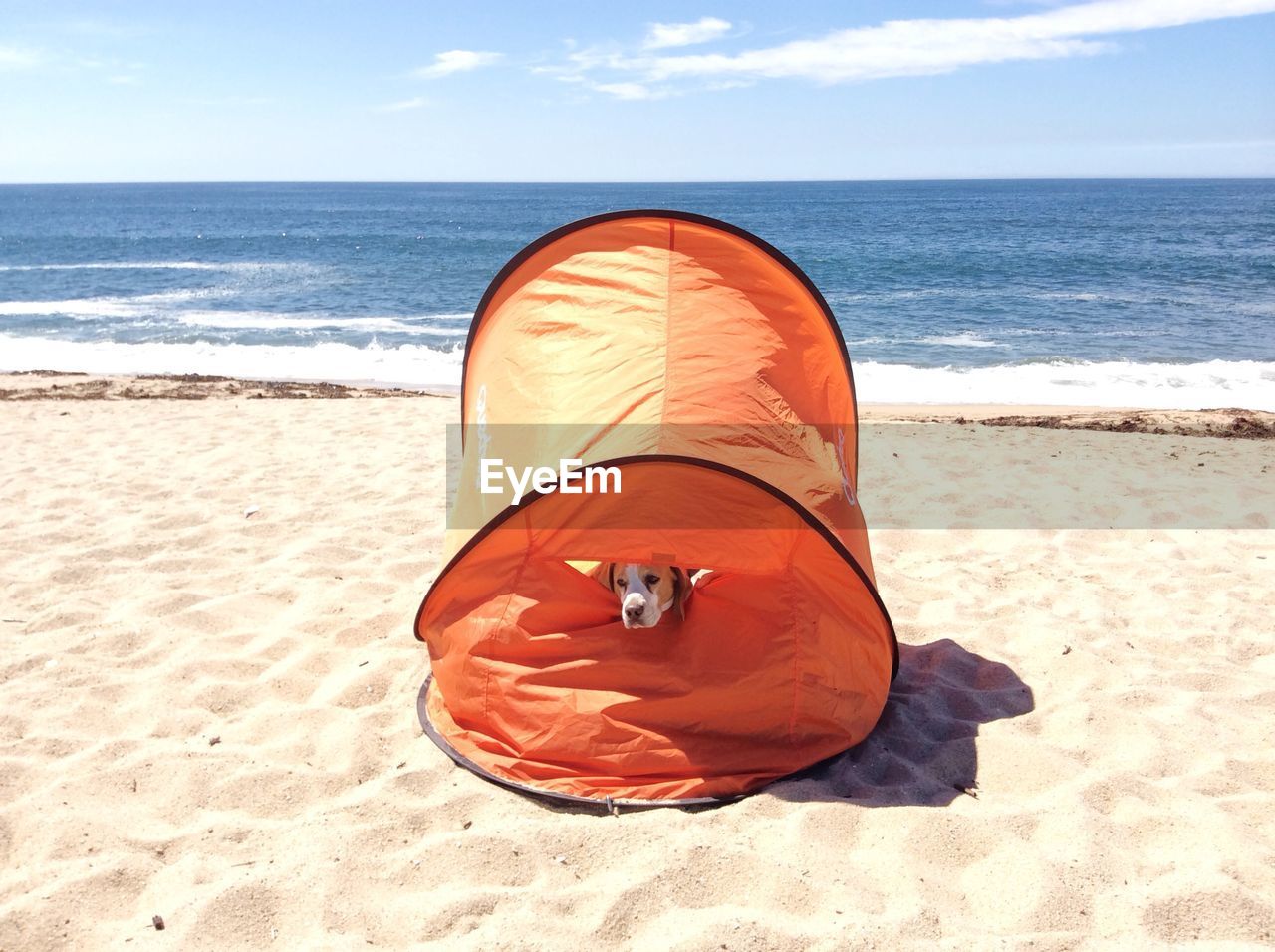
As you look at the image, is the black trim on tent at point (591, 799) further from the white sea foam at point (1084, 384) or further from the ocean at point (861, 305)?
the ocean at point (861, 305)

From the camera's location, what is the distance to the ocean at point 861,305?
15.3m

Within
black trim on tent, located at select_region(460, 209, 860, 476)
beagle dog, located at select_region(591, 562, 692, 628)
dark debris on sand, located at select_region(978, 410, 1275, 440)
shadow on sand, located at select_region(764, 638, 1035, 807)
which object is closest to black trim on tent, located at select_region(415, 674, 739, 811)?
shadow on sand, located at select_region(764, 638, 1035, 807)

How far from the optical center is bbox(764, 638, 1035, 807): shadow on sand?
346 centimetres

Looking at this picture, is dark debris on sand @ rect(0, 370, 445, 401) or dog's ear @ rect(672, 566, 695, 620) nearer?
dog's ear @ rect(672, 566, 695, 620)

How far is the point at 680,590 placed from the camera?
3701 mm

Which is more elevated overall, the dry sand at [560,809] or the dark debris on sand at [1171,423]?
the dark debris on sand at [1171,423]

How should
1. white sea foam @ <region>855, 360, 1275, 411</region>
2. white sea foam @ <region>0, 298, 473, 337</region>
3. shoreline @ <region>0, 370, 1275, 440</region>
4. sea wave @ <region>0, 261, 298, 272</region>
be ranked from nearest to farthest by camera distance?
shoreline @ <region>0, 370, 1275, 440</region> < white sea foam @ <region>855, 360, 1275, 411</region> < white sea foam @ <region>0, 298, 473, 337</region> < sea wave @ <region>0, 261, 298, 272</region>

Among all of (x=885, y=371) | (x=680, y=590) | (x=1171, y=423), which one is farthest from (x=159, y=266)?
(x=680, y=590)

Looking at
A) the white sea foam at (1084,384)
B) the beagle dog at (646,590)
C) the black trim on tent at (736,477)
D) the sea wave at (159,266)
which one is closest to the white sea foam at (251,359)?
the white sea foam at (1084,384)

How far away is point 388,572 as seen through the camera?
5.55m

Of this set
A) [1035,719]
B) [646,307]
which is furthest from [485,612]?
[1035,719]

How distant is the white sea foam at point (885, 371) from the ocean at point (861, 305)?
0.18 feet

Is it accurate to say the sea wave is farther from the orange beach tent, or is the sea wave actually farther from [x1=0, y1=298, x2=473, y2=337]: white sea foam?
the orange beach tent

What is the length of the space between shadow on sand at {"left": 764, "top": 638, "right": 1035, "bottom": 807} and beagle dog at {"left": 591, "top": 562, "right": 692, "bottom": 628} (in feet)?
2.46
